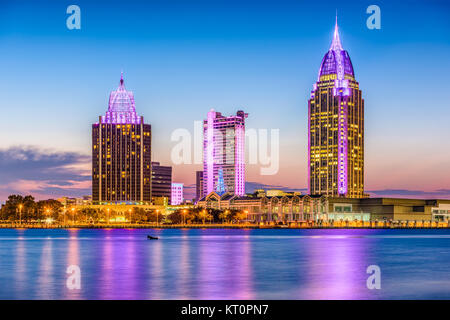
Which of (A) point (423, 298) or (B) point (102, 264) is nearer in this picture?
(A) point (423, 298)

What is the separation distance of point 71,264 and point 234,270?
19585 millimetres

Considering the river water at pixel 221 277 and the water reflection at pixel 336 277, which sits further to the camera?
the water reflection at pixel 336 277

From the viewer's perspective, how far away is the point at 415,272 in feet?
214

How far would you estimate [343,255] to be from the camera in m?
87.7

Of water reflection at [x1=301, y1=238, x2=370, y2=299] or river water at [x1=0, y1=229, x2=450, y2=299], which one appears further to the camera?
water reflection at [x1=301, y1=238, x2=370, y2=299]

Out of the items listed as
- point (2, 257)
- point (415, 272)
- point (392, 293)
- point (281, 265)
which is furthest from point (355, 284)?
point (2, 257)

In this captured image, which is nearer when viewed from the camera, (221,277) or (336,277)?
(336,277)
